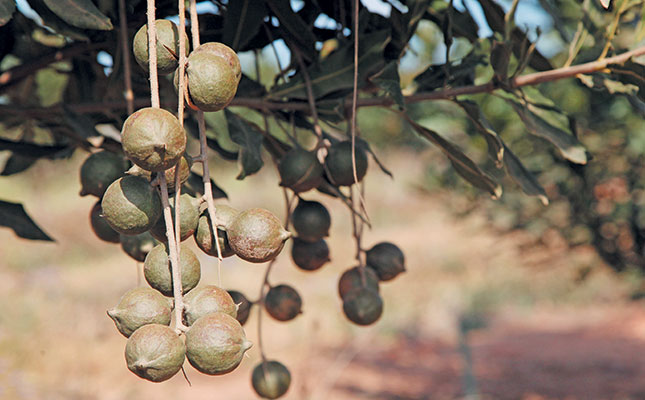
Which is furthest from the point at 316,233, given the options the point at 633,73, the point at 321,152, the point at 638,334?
the point at 638,334

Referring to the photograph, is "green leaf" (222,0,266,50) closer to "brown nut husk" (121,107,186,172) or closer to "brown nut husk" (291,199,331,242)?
"brown nut husk" (291,199,331,242)

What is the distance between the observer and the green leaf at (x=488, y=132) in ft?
3.69

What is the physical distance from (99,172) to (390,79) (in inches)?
19.6

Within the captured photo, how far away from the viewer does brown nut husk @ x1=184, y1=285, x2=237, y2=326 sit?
68cm

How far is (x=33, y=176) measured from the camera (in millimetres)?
13836

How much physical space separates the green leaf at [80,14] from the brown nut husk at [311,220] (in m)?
0.42

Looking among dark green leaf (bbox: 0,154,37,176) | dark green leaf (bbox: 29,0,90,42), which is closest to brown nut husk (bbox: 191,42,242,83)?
dark green leaf (bbox: 29,0,90,42)

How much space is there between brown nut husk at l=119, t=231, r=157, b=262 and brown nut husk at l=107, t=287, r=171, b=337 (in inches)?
9.1

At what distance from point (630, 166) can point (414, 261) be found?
30.6 ft

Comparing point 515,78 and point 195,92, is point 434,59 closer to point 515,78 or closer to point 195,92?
point 515,78

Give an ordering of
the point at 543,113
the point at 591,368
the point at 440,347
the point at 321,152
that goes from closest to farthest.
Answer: the point at 321,152, the point at 543,113, the point at 591,368, the point at 440,347

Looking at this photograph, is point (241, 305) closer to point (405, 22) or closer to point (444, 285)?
point (405, 22)

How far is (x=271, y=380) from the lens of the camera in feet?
4.12

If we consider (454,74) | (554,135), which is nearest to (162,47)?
(454,74)
